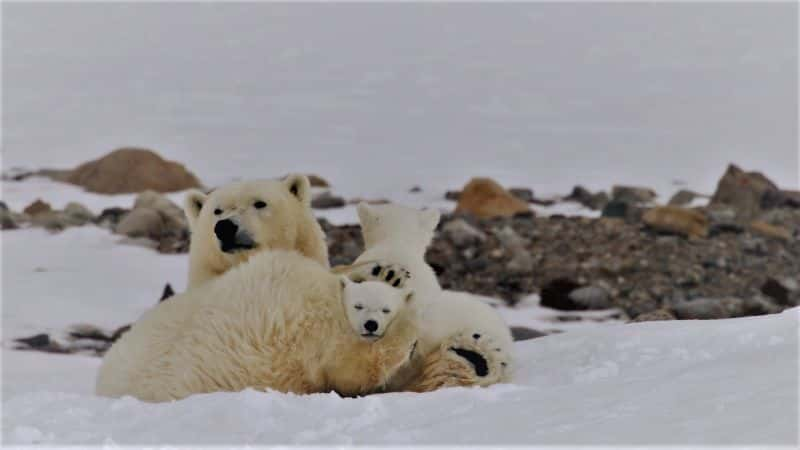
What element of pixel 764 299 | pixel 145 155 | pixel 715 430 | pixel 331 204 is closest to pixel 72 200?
pixel 145 155

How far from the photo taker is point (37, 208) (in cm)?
1054

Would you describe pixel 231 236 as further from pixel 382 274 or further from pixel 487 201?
pixel 487 201

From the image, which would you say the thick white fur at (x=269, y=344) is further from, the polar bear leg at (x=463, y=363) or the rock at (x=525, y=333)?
the rock at (x=525, y=333)

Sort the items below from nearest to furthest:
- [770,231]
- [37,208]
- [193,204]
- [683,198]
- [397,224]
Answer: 1. [193,204]
2. [397,224]
3. [770,231]
4. [37,208]
5. [683,198]

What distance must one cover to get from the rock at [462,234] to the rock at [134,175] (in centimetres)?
323

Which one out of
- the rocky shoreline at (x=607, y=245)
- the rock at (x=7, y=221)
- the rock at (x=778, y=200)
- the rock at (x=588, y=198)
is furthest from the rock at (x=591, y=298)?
the rock at (x=7, y=221)

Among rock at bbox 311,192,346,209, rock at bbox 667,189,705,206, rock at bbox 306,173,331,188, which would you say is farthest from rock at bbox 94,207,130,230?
rock at bbox 667,189,705,206

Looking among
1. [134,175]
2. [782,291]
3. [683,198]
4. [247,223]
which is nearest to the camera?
[247,223]

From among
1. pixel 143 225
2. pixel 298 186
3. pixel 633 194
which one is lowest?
pixel 143 225

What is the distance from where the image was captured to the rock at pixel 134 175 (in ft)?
37.3

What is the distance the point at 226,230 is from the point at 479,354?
38.8 inches

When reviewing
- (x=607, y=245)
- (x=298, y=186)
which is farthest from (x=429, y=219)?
(x=607, y=245)

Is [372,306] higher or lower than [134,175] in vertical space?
higher

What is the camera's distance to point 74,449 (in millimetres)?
3066
